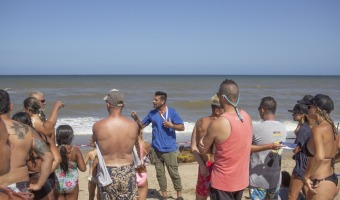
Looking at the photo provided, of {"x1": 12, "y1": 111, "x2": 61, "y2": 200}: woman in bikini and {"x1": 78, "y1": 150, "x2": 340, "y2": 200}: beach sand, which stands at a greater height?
{"x1": 12, "y1": 111, "x2": 61, "y2": 200}: woman in bikini

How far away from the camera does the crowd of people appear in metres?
3.16

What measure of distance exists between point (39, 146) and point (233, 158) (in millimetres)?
1835

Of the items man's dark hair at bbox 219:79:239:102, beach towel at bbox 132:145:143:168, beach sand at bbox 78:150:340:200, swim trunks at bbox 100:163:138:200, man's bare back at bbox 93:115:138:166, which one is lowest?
beach sand at bbox 78:150:340:200

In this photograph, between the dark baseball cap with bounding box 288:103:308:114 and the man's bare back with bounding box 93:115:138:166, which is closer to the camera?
the man's bare back with bounding box 93:115:138:166

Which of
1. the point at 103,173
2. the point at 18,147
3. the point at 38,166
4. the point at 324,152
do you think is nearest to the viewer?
the point at 18,147

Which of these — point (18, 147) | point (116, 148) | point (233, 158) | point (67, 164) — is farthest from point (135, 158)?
point (18, 147)

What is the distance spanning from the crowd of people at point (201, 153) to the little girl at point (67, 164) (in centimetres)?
1

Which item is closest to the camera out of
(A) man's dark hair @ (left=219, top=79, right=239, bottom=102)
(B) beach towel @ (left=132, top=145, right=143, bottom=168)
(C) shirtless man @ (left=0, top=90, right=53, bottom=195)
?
(C) shirtless man @ (left=0, top=90, right=53, bottom=195)

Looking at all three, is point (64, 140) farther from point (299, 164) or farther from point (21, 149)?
point (299, 164)

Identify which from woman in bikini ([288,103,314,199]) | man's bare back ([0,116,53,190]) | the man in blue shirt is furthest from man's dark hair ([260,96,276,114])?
man's bare back ([0,116,53,190])

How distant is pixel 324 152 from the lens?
11.6ft

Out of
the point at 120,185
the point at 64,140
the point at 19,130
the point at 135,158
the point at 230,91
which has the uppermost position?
the point at 230,91

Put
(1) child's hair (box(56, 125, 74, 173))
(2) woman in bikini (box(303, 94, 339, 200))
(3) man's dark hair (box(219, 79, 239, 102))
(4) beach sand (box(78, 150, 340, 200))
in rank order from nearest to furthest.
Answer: (3) man's dark hair (box(219, 79, 239, 102)) < (2) woman in bikini (box(303, 94, 339, 200)) < (1) child's hair (box(56, 125, 74, 173)) < (4) beach sand (box(78, 150, 340, 200))

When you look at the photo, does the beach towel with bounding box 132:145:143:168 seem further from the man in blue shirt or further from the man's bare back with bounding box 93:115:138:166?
the man in blue shirt
